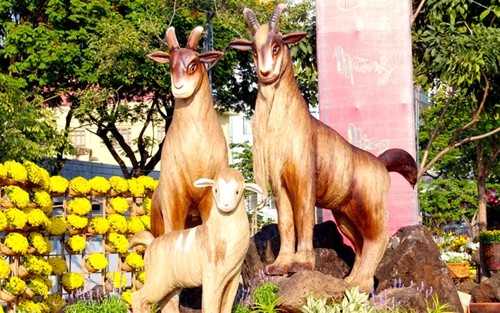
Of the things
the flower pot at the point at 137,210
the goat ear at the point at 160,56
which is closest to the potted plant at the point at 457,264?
the flower pot at the point at 137,210

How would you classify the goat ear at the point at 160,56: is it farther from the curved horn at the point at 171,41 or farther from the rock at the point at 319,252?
the rock at the point at 319,252

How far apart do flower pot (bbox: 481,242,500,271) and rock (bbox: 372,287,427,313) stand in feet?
20.8

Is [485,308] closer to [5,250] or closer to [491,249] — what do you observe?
[491,249]

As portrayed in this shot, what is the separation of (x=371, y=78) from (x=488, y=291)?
3086 millimetres

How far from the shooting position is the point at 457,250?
52.6 feet

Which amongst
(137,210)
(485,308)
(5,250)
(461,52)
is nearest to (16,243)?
(5,250)

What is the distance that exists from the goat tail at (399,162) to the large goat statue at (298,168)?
1.56ft

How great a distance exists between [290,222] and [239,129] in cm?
2577

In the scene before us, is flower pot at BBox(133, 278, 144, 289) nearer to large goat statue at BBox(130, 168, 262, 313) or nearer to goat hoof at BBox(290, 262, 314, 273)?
goat hoof at BBox(290, 262, 314, 273)

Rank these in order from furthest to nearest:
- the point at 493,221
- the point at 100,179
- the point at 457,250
→ the point at 493,221, the point at 457,250, the point at 100,179

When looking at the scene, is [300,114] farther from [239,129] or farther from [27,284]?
[239,129]

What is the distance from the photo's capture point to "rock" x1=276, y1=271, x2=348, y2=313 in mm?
6531

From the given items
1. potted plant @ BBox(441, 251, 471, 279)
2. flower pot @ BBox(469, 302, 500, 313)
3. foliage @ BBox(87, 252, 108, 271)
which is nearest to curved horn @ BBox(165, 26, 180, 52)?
foliage @ BBox(87, 252, 108, 271)

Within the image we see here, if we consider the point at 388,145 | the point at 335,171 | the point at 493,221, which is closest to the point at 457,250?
the point at 388,145
